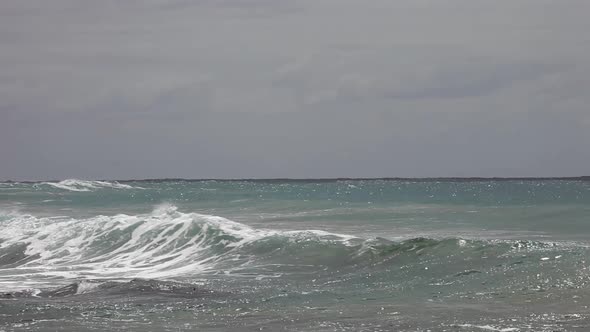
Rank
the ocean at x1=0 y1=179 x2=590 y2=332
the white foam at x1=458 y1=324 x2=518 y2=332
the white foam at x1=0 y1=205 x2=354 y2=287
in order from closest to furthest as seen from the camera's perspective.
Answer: the white foam at x1=458 y1=324 x2=518 y2=332
the ocean at x1=0 y1=179 x2=590 y2=332
the white foam at x1=0 y1=205 x2=354 y2=287

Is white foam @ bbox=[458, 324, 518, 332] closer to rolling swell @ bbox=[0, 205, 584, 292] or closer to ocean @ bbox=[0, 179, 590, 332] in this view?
ocean @ bbox=[0, 179, 590, 332]

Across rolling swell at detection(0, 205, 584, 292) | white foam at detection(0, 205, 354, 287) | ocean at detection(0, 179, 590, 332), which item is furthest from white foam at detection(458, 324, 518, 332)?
white foam at detection(0, 205, 354, 287)

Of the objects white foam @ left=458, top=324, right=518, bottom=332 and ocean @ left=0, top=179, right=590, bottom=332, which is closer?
white foam @ left=458, top=324, right=518, bottom=332

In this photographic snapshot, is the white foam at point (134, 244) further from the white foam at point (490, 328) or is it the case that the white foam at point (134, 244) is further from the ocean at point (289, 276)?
the white foam at point (490, 328)

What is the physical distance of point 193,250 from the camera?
27.6 metres

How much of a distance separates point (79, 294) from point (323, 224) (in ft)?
75.7

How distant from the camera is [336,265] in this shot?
76.1 ft

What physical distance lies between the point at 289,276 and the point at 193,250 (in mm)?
6271

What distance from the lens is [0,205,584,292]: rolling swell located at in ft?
75.4

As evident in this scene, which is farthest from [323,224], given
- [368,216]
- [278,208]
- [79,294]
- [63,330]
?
[63,330]

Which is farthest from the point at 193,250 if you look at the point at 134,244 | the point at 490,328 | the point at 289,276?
the point at 490,328

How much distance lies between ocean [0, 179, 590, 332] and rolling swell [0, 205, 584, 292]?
6 cm

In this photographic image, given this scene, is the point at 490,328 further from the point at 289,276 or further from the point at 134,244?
the point at 134,244

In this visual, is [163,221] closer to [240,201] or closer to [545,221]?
[545,221]
